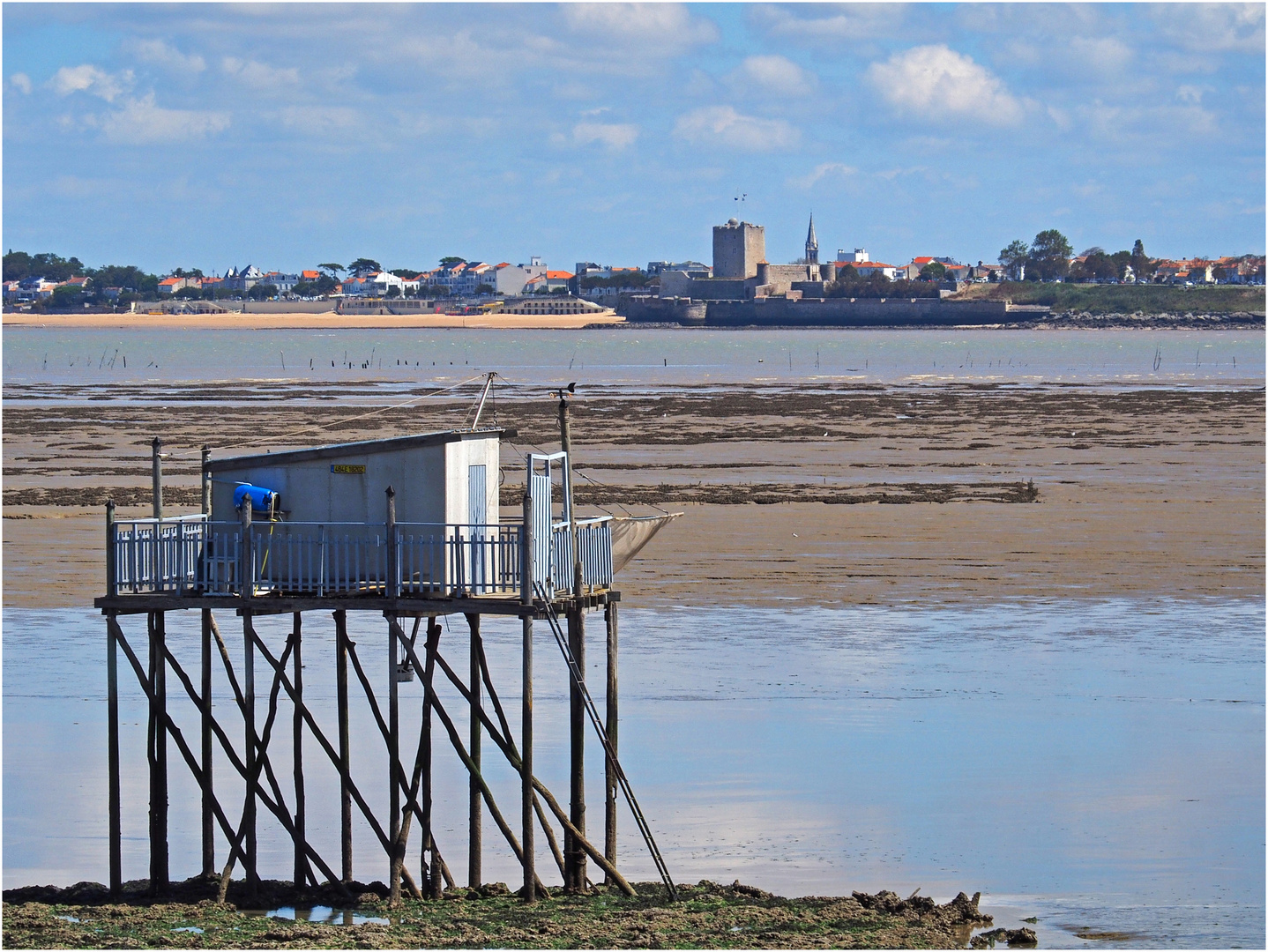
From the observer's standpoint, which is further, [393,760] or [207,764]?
[207,764]

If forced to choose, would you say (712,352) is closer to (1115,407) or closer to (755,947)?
(1115,407)

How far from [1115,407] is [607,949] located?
A: 78.4 metres

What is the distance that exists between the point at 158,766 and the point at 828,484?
119 ft

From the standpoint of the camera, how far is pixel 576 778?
1850cm

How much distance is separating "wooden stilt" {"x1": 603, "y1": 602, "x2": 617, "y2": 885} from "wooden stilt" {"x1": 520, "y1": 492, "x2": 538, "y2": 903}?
0.90 meters

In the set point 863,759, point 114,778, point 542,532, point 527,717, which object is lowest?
point 863,759

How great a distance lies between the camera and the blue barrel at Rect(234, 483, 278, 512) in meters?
19.0

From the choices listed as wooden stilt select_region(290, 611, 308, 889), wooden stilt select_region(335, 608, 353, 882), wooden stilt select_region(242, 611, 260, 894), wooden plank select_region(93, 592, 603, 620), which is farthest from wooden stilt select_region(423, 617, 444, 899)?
wooden stilt select_region(242, 611, 260, 894)

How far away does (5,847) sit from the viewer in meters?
19.3

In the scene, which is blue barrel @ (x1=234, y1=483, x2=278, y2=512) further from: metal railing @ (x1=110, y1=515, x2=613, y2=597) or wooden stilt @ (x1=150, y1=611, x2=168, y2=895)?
wooden stilt @ (x1=150, y1=611, x2=168, y2=895)

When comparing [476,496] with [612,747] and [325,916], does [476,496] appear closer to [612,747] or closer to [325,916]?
[612,747]

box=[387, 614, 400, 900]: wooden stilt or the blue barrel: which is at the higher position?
the blue barrel

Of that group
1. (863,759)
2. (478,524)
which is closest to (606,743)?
(478,524)

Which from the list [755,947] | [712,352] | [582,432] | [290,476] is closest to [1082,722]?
[755,947]
